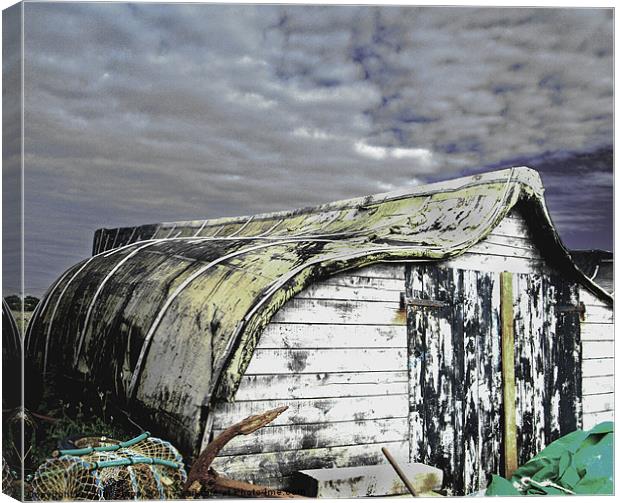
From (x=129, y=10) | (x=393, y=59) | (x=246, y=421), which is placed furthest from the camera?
(x=393, y=59)

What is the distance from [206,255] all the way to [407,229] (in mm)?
1709

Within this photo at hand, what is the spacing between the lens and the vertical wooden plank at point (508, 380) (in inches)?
296

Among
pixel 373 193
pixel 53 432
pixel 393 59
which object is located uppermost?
pixel 393 59

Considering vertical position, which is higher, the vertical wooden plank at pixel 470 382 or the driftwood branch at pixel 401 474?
the vertical wooden plank at pixel 470 382

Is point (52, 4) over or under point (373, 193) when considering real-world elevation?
over

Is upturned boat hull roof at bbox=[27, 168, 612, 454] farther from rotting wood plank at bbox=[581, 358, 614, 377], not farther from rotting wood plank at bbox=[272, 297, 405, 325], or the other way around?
rotting wood plank at bbox=[581, 358, 614, 377]

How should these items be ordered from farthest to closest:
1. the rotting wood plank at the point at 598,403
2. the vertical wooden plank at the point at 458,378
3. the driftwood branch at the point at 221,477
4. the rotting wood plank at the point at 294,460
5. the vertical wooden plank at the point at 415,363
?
the rotting wood plank at the point at 598,403 < the vertical wooden plank at the point at 458,378 < the vertical wooden plank at the point at 415,363 < the rotting wood plank at the point at 294,460 < the driftwood branch at the point at 221,477

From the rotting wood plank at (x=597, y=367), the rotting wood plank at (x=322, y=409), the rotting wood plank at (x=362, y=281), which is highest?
the rotting wood plank at (x=362, y=281)

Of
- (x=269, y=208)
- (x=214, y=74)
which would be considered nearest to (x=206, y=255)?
(x=269, y=208)

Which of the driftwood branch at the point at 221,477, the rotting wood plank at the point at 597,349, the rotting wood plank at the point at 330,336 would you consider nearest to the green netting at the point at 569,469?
the rotting wood plank at the point at 597,349

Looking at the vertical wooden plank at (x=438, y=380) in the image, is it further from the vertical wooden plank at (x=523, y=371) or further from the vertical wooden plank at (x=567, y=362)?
the vertical wooden plank at (x=567, y=362)

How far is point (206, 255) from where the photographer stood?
6.93 m

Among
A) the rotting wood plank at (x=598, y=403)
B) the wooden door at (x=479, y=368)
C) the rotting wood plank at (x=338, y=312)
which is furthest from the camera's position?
the rotting wood plank at (x=598, y=403)

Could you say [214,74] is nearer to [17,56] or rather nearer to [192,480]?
[17,56]
